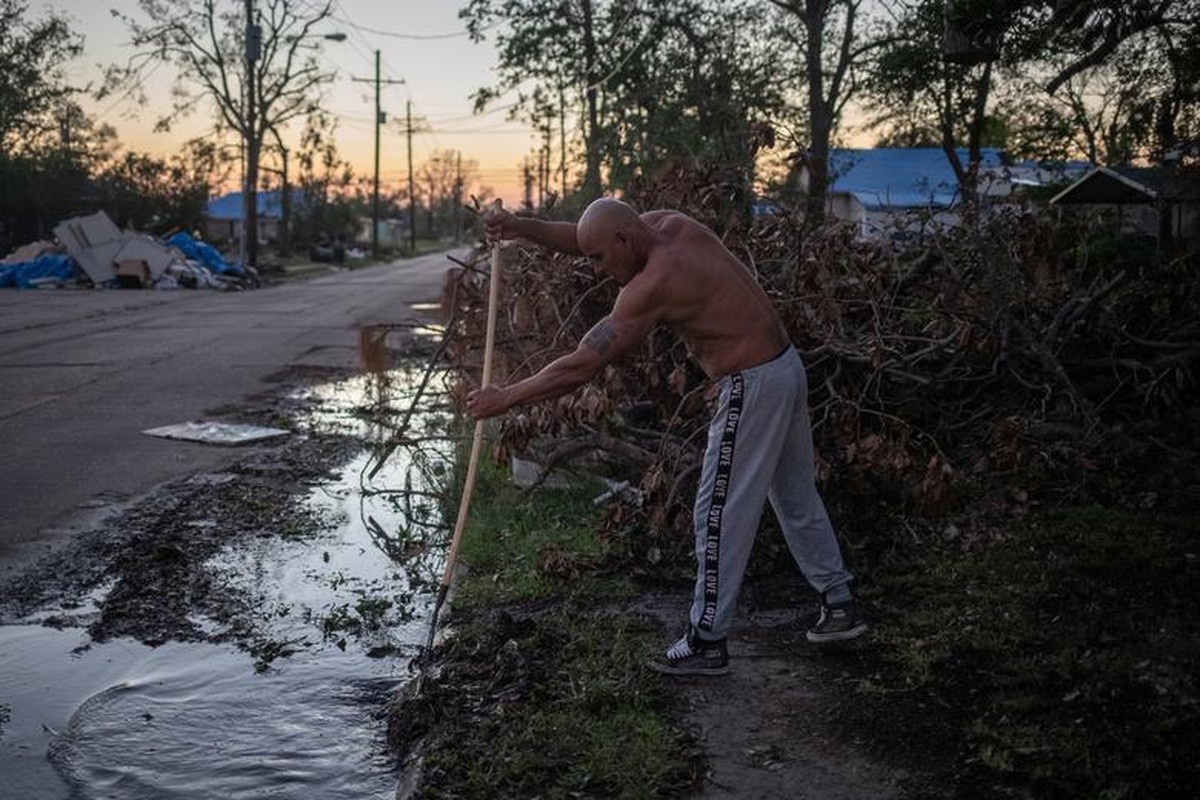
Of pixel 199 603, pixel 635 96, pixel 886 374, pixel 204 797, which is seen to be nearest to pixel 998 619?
pixel 886 374

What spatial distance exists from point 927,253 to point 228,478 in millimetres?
5085

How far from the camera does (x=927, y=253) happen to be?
7.24 metres

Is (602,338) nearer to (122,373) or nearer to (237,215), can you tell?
(122,373)

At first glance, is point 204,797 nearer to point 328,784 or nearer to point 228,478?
point 328,784

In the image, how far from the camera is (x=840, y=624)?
4.97m

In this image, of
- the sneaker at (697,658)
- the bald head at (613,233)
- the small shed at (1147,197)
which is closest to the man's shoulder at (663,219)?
the bald head at (613,233)

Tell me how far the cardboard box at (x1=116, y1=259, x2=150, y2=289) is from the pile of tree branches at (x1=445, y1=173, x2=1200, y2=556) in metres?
27.2

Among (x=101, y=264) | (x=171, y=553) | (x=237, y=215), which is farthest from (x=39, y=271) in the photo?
(x=237, y=215)

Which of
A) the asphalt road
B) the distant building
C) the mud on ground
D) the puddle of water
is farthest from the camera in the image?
the distant building

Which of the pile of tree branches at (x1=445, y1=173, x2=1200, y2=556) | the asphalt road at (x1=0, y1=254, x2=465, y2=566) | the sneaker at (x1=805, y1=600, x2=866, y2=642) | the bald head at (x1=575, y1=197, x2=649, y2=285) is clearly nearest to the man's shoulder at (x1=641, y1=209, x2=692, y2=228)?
the bald head at (x1=575, y1=197, x2=649, y2=285)

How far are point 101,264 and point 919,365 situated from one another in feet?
98.0

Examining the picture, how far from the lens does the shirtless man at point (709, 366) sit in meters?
4.50

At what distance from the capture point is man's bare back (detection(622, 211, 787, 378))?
4.50m

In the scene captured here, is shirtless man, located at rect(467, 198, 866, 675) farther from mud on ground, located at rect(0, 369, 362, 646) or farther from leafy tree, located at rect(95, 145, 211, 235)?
leafy tree, located at rect(95, 145, 211, 235)
